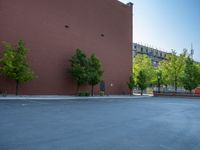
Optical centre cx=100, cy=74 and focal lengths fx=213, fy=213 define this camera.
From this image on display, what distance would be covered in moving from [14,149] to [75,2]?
3024cm

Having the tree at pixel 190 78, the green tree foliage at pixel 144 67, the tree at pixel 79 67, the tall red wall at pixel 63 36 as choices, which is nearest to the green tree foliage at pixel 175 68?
the tree at pixel 190 78

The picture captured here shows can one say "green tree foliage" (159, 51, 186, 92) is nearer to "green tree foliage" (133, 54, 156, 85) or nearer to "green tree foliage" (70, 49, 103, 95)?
"green tree foliage" (133, 54, 156, 85)

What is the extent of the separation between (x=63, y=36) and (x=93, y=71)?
6573mm

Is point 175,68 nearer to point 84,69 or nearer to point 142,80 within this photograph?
point 142,80

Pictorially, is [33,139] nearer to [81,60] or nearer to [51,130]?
[51,130]

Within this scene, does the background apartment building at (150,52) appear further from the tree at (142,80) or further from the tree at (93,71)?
the tree at (93,71)

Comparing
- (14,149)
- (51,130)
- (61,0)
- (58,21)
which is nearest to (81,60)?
(58,21)

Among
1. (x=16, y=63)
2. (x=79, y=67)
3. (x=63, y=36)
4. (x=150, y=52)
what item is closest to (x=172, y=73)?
(x=79, y=67)

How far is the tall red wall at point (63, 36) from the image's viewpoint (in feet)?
82.7

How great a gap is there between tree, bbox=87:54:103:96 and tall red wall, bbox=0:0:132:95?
7.05 ft

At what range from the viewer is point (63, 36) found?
3006 cm

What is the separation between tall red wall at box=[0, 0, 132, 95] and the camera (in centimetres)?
2522

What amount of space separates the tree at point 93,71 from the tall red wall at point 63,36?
7.05 ft

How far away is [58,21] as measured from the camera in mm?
29516
